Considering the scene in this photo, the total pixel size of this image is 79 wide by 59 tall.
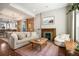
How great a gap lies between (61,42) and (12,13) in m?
1.21

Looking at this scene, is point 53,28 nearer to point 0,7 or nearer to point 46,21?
point 46,21

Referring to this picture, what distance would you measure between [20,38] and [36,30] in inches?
15.4

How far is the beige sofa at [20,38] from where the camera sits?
6.86ft

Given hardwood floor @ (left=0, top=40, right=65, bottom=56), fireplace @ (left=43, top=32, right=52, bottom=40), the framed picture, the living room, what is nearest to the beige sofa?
the living room

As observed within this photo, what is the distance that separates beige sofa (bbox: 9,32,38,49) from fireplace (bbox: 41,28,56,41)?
0.20 m

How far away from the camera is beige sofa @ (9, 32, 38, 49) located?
209cm

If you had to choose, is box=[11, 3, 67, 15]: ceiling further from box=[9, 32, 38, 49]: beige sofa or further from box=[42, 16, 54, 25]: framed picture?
box=[9, 32, 38, 49]: beige sofa

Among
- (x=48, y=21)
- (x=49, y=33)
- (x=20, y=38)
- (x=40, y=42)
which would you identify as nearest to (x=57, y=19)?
(x=48, y=21)

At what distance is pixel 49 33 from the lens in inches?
88.0

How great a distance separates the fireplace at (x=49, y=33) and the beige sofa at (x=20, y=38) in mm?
200

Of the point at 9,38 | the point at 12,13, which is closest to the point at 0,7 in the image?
the point at 12,13

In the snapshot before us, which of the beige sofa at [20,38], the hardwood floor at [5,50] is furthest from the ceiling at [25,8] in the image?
the hardwood floor at [5,50]

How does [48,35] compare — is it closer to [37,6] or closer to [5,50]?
[37,6]

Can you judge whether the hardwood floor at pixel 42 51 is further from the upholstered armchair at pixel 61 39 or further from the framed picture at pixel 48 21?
the framed picture at pixel 48 21
